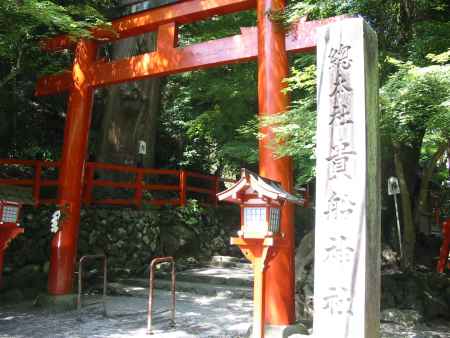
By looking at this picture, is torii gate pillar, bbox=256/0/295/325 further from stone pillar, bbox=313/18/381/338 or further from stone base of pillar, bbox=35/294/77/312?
stone base of pillar, bbox=35/294/77/312

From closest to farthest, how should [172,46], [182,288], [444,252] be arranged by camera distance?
[172,46] < [182,288] < [444,252]

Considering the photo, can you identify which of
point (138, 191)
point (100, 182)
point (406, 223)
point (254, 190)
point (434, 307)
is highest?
point (100, 182)

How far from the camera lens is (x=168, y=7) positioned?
25.0ft

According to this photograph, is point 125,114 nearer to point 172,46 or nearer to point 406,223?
point 172,46

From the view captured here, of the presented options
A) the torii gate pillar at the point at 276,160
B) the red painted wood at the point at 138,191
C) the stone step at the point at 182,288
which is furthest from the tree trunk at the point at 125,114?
the torii gate pillar at the point at 276,160

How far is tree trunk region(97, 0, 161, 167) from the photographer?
11609mm

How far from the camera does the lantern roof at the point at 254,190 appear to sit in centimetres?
468

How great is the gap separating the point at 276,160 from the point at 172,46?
2.81 meters

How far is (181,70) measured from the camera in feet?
23.9

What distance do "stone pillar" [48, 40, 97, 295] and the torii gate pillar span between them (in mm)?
3771

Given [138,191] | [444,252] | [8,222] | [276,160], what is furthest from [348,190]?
[138,191]

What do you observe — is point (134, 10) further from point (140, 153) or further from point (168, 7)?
point (140, 153)

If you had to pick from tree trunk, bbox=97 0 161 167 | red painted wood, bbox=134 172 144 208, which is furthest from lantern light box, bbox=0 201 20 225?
tree trunk, bbox=97 0 161 167

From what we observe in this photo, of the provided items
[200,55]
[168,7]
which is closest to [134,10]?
[168,7]
